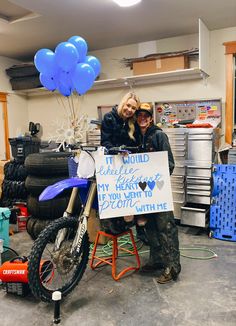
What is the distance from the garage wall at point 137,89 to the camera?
4020 mm

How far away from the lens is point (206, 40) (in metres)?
3.88

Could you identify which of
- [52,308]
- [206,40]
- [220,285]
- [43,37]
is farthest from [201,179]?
[43,37]

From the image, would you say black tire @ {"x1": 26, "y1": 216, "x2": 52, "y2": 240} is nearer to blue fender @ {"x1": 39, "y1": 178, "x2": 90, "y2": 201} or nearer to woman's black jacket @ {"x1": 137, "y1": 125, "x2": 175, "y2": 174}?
blue fender @ {"x1": 39, "y1": 178, "x2": 90, "y2": 201}

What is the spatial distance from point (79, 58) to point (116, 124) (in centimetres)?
128

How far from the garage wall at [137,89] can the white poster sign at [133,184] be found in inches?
89.7

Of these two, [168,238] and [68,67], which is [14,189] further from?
[168,238]

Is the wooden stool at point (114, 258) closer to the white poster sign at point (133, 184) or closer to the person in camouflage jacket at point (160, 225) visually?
the person in camouflage jacket at point (160, 225)

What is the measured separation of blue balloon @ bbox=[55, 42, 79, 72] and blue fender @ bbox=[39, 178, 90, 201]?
4.99 feet

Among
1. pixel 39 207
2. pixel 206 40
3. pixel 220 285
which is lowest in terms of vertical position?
pixel 220 285

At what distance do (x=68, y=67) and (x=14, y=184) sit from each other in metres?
1.85

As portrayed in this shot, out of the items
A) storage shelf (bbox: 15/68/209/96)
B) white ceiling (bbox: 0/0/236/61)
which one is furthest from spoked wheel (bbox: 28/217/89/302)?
storage shelf (bbox: 15/68/209/96)

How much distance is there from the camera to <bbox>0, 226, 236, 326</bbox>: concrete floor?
189 centimetres

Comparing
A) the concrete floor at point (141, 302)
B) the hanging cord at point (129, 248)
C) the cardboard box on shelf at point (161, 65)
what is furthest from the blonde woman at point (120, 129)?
the cardboard box on shelf at point (161, 65)

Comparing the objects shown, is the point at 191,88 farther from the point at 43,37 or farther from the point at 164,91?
the point at 43,37
